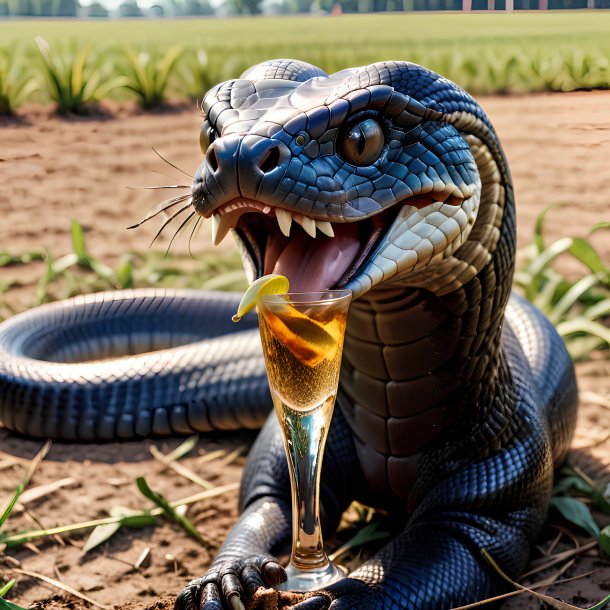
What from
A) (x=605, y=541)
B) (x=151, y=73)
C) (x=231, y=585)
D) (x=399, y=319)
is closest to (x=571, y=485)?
(x=605, y=541)

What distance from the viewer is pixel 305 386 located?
214cm

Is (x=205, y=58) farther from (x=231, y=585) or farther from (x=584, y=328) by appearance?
(x=231, y=585)

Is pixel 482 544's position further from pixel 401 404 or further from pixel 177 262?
pixel 177 262

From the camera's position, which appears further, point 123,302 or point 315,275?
point 123,302

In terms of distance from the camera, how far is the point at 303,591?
2.26 metres

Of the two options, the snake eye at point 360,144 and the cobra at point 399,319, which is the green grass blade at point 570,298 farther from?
the snake eye at point 360,144

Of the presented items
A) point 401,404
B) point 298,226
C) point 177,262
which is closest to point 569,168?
point 177,262

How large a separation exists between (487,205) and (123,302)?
265 centimetres

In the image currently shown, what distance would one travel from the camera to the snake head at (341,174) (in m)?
1.93

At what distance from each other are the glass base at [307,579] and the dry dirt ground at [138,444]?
1.02ft

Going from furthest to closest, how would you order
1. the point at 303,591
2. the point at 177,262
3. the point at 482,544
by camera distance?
the point at 177,262 < the point at 482,544 < the point at 303,591

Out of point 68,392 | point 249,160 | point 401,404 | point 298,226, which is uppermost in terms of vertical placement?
point 249,160

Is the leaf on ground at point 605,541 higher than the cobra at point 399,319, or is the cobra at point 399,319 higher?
the cobra at point 399,319

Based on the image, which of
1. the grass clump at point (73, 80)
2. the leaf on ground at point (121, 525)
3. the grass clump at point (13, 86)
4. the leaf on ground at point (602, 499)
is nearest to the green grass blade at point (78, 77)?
the grass clump at point (73, 80)
